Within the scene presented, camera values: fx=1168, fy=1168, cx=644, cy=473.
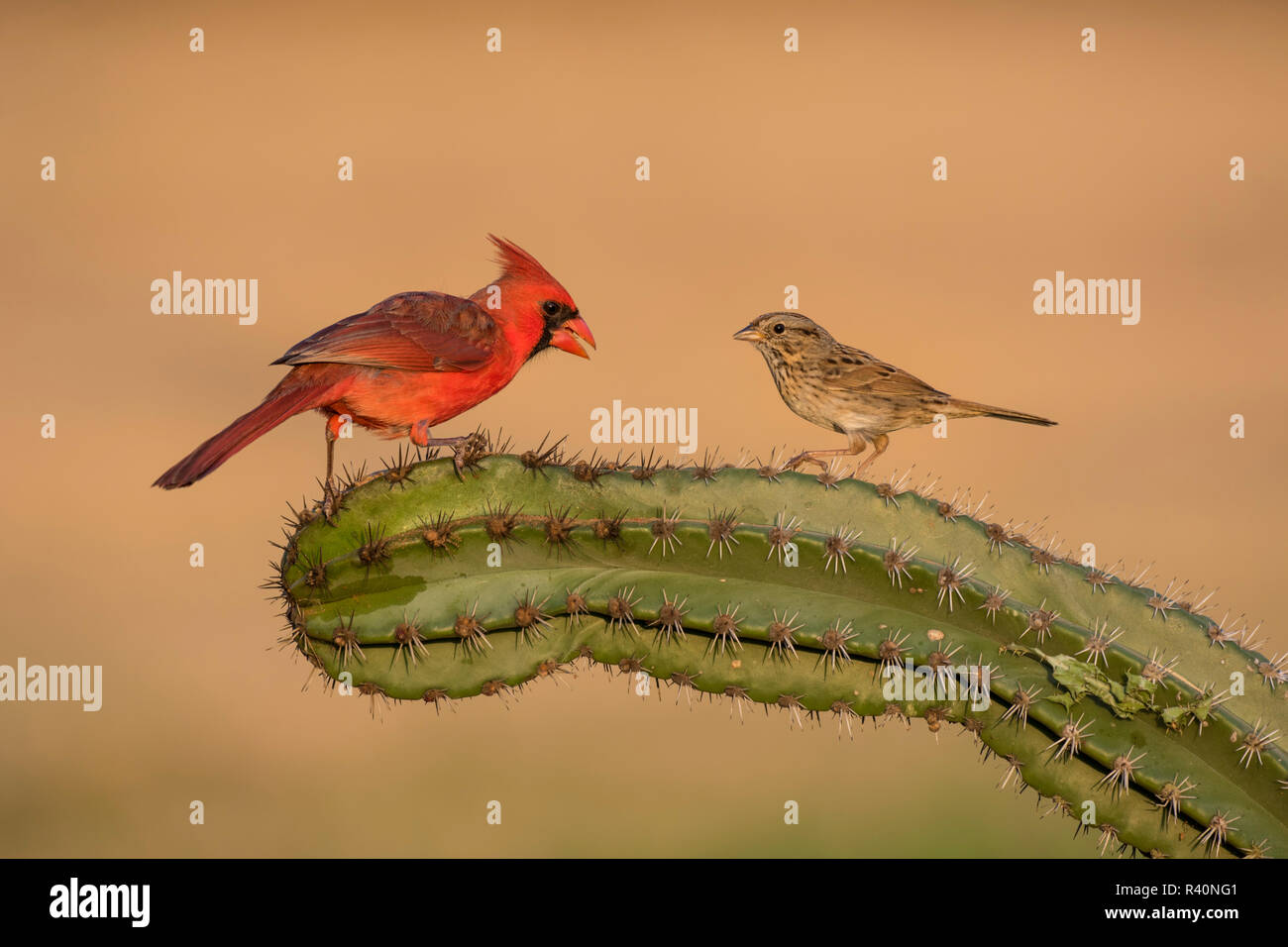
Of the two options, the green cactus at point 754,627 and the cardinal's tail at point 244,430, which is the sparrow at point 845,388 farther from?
the cardinal's tail at point 244,430

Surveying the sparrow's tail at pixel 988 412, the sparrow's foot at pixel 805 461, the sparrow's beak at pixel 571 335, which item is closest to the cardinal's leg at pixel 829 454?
the sparrow's foot at pixel 805 461

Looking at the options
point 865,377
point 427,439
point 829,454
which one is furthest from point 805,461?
point 427,439

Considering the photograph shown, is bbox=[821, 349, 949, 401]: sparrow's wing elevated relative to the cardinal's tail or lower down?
elevated

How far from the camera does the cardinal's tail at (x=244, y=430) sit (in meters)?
3.42

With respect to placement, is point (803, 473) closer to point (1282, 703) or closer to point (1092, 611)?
point (1092, 611)

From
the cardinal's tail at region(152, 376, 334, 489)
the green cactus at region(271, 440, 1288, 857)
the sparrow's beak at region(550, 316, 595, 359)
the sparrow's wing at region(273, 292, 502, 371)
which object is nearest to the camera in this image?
the cardinal's tail at region(152, 376, 334, 489)

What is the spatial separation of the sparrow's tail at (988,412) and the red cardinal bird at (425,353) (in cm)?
180

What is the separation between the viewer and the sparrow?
4996mm

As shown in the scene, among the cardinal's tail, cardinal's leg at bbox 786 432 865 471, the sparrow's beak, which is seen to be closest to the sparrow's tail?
cardinal's leg at bbox 786 432 865 471

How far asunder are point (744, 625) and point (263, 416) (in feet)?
5.55

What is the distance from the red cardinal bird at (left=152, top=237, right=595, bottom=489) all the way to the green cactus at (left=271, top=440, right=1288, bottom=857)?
362 millimetres

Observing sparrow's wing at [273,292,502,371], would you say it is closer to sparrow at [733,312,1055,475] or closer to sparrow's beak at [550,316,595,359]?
sparrow's beak at [550,316,595,359]

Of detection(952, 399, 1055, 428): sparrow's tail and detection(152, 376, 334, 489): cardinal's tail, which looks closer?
detection(152, 376, 334, 489): cardinal's tail
